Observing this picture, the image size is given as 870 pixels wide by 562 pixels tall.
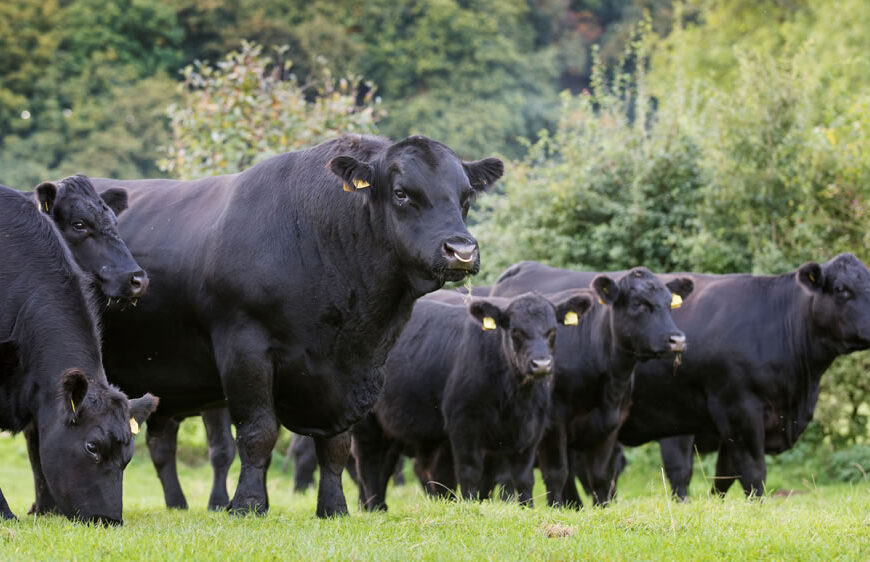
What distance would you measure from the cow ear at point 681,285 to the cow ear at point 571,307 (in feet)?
3.71

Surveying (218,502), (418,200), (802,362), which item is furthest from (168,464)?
(802,362)

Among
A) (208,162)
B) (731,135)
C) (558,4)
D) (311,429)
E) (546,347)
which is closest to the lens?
(311,429)

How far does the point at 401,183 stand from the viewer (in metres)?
7.59

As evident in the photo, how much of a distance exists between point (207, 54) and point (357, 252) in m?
34.7

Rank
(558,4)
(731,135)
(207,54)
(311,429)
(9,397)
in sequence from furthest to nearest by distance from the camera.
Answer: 1. (558,4)
2. (207,54)
3. (731,135)
4. (311,429)
5. (9,397)

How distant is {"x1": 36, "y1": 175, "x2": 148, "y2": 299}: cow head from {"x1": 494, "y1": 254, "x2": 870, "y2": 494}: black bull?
20.7 feet

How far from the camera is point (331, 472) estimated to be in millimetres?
8273

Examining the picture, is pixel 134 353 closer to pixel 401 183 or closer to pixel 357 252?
pixel 357 252

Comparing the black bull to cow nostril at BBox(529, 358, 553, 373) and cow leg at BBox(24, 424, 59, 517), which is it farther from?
cow leg at BBox(24, 424, 59, 517)

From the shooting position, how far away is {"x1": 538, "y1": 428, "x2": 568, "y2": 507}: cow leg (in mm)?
11281

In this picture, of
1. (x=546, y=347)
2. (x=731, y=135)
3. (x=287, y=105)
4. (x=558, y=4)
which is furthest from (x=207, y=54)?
(x=546, y=347)

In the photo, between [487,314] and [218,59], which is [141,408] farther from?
[218,59]

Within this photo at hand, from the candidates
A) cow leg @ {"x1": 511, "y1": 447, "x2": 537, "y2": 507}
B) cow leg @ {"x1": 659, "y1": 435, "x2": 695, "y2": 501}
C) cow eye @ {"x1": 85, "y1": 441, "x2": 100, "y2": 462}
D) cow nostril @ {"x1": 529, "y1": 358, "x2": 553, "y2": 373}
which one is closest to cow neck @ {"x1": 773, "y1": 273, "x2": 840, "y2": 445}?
cow leg @ {"x1": 659, "y1": 435, "x2": 695, "y2": 501}

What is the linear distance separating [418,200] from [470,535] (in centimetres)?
212
